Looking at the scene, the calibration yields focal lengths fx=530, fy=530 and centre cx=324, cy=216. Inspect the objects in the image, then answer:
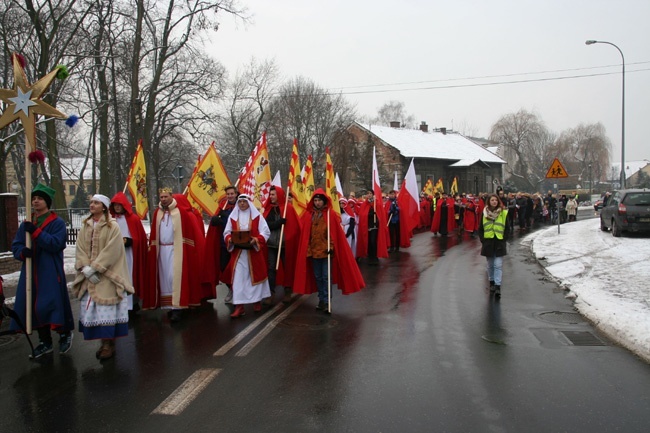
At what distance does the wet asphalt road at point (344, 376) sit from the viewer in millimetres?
4102

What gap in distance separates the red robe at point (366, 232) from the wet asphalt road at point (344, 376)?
18.5ft

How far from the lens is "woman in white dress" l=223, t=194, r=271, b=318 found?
→ 766 centimetres

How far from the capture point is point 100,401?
454 centimetres

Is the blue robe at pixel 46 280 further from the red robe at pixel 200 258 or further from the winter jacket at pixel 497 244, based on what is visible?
the winter jacket at pixel 497 244

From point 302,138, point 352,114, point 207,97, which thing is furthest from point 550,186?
point 207,97

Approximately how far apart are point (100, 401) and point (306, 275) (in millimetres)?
4024

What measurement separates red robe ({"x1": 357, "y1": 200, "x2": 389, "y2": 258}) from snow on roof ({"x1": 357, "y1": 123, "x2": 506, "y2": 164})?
31407 millimetres

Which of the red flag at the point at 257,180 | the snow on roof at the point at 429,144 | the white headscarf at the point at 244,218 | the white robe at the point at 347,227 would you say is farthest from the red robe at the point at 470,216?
the snow on roof at the point at 429,144

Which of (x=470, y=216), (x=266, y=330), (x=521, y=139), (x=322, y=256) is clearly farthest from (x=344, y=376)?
(x=521, y=139)

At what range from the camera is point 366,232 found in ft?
46.7

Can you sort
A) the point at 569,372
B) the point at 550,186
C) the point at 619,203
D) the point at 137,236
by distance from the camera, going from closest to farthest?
the point at 569,372, the point at 137,236, the point at 619,203, the point at 550,186

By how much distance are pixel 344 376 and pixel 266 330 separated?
6.55 feet

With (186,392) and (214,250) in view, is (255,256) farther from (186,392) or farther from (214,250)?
(186,392)

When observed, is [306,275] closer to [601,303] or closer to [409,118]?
[601,303]
